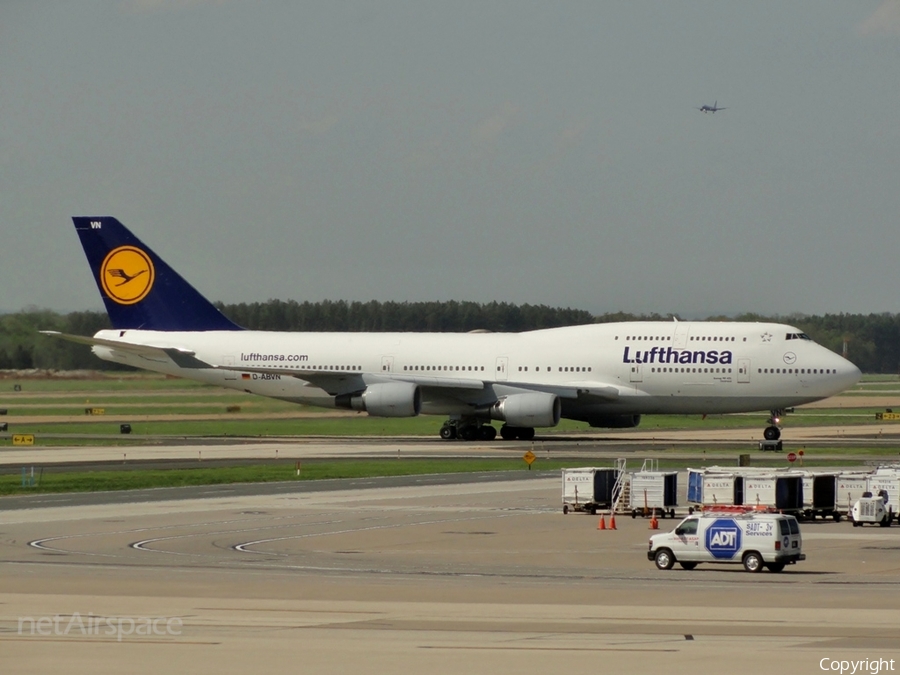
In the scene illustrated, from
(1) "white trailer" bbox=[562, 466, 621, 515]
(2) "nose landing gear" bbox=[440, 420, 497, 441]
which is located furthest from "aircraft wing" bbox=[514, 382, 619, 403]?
(1) "white trailer" bbox=[562, 466, 621, 515]

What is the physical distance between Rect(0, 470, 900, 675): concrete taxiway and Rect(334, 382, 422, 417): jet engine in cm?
3164

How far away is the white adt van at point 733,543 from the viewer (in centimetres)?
2955

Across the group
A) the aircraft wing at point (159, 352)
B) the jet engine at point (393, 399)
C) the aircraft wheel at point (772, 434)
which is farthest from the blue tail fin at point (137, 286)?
the aircraft wheel at point (772, 434)

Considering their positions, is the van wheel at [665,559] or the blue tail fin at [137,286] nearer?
the van wheel at [665,559]

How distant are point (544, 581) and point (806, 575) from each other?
215 inches

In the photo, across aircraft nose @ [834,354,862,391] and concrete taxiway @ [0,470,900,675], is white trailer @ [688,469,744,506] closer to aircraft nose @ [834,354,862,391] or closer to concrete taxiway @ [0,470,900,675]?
concrete taxiway @ [0,470,900,675]

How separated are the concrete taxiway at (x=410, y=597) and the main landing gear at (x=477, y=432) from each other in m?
34.4

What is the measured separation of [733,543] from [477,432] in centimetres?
4773

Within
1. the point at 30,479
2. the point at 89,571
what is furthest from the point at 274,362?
the point at 89,571

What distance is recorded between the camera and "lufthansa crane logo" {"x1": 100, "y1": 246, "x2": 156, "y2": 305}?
8450 centimetres

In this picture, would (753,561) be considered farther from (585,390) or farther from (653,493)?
(585,390)

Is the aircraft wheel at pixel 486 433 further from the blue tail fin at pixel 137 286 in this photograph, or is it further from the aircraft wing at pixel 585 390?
the blue tail fin at pixel 137 286

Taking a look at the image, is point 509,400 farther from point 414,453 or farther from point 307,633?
point 307,633

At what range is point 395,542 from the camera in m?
35.3
